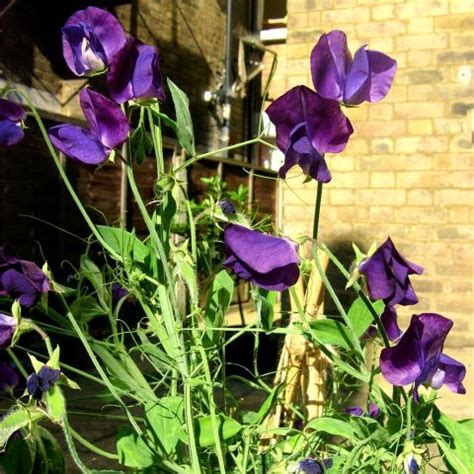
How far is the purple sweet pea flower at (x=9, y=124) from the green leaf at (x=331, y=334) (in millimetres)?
445

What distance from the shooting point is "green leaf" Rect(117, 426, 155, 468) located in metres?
0.90

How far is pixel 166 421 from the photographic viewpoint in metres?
0.90

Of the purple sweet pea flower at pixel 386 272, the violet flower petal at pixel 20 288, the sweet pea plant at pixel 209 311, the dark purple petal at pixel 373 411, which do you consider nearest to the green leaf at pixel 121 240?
the sweet pea plant at pixel 209 311

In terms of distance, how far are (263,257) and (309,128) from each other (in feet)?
0.49

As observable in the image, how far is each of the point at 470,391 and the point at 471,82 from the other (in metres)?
1.24

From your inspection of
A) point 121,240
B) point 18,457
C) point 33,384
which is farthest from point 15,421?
point 121,240

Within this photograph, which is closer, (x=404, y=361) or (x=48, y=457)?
(x=404, y=361)

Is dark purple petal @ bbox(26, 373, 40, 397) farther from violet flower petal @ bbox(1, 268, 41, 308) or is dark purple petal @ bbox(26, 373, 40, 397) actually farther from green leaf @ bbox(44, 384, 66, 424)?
violet flower petal @ bbox(1, 268, 41, 308)

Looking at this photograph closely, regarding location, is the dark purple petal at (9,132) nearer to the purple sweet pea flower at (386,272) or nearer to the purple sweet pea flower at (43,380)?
the purple sweet pea flower at (43,380)

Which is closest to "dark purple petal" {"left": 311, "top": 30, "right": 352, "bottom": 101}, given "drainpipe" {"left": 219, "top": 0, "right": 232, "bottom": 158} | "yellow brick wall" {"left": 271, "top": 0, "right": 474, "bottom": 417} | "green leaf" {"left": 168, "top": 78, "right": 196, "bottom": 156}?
"green leaf" {"left": 168, "top": 78, "right": 196, "bottom": 156}

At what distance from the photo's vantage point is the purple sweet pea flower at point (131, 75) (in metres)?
0.87

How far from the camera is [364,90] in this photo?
32.5 inches

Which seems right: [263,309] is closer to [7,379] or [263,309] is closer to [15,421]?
[15,421]

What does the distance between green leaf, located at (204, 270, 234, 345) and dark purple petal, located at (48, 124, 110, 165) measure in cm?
26
